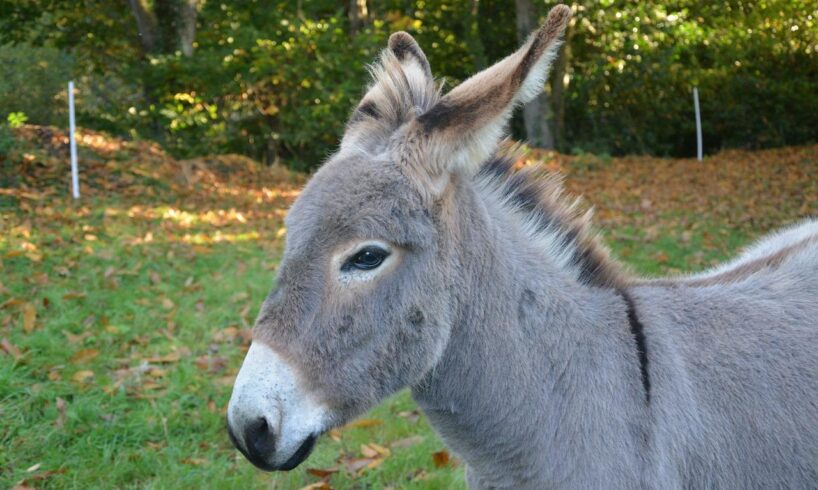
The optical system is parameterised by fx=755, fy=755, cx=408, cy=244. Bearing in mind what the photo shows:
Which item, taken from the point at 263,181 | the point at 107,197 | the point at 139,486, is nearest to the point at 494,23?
the point at 263,181

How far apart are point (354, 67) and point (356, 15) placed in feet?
10.8

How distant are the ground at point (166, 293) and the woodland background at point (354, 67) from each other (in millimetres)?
1540

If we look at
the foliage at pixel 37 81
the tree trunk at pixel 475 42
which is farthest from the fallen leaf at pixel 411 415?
the tree trunk at pixel 475 42

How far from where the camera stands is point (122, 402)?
4773 millimetres

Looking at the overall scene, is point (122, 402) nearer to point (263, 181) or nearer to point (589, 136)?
point (263, 181)

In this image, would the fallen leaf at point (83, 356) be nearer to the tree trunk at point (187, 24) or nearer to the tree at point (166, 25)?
the tree at point (166, 25)

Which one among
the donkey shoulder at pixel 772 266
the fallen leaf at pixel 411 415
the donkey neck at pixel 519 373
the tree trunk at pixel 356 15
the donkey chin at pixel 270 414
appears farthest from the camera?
the tree trunk at pixel 356 15

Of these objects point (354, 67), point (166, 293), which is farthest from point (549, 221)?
point (354, 67)

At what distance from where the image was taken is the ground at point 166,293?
4.21 meters

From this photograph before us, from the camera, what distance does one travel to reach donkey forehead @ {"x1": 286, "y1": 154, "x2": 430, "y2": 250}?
88.4 inches

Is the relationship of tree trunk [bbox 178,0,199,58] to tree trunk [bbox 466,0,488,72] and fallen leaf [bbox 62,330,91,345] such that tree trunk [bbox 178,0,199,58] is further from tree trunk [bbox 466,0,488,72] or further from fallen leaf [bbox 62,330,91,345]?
fallen leaf [bbox 62,330,91,345]

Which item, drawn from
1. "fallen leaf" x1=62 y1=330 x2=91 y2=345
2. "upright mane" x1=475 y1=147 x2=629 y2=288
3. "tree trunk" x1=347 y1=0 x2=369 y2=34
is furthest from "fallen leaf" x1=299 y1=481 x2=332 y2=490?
"tree trunk" x1=347 y1=0 x2=369 y2=34

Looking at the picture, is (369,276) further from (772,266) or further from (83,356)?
(83,356)

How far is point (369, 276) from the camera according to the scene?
2254 mm
